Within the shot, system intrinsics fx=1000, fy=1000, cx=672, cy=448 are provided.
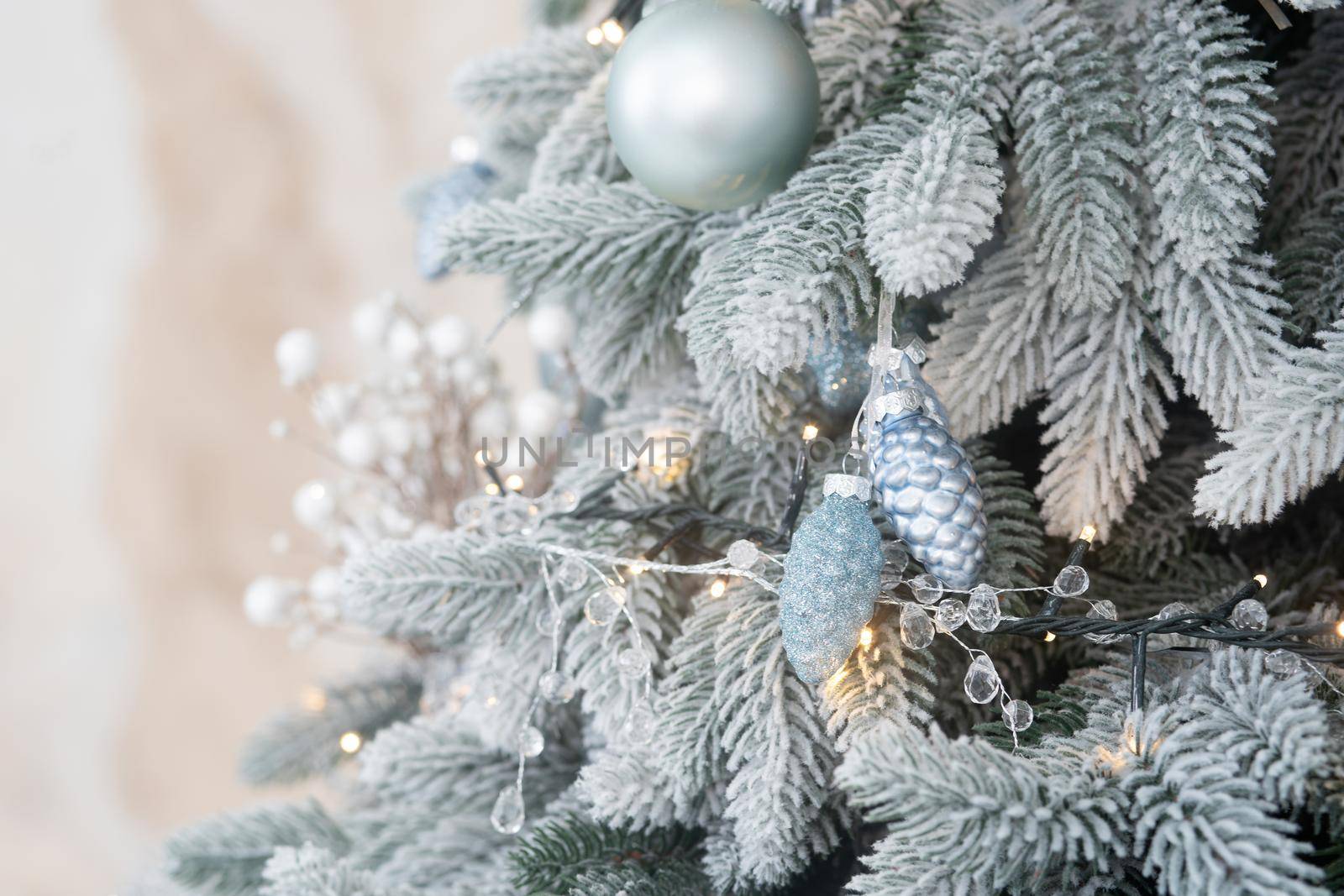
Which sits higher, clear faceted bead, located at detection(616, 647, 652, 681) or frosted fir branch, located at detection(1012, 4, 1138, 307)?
frosted fir branch, located at detection(1012, 4, 1138, 307)

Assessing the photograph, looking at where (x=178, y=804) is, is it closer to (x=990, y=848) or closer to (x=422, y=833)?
(x=422, y=833)

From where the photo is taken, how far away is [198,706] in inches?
37.0

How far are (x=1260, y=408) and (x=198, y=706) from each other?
3.03 ft

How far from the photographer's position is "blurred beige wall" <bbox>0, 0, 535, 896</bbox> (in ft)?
2.74

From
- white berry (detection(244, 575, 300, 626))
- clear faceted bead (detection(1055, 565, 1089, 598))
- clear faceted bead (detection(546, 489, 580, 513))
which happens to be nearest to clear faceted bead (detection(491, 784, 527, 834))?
clear faceted bead (detection(546, 489, 580, 513))

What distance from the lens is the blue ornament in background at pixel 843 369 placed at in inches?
15.7

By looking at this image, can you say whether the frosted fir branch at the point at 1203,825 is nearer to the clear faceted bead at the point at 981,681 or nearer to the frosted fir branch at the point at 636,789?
the clear faceted bead at the point at 981,681

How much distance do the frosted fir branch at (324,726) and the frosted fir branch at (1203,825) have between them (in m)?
0.51

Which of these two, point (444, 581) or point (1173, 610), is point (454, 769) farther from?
point (1173, 610)

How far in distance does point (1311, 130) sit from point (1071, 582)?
0.21m

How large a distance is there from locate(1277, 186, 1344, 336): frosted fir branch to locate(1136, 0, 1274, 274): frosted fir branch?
25 mm

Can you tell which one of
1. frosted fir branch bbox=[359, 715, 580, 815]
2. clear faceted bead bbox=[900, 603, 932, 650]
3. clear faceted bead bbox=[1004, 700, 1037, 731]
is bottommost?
frosted fir branch bbox=[359, 715, 580, 815]

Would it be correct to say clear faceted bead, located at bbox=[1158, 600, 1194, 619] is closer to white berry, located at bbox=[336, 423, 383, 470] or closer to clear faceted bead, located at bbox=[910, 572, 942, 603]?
clear faceted bead, located at bbox=[910, 572, 942, 603]

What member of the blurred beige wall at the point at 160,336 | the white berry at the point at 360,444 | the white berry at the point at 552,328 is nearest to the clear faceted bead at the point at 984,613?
the white berry at the point at 552,328
